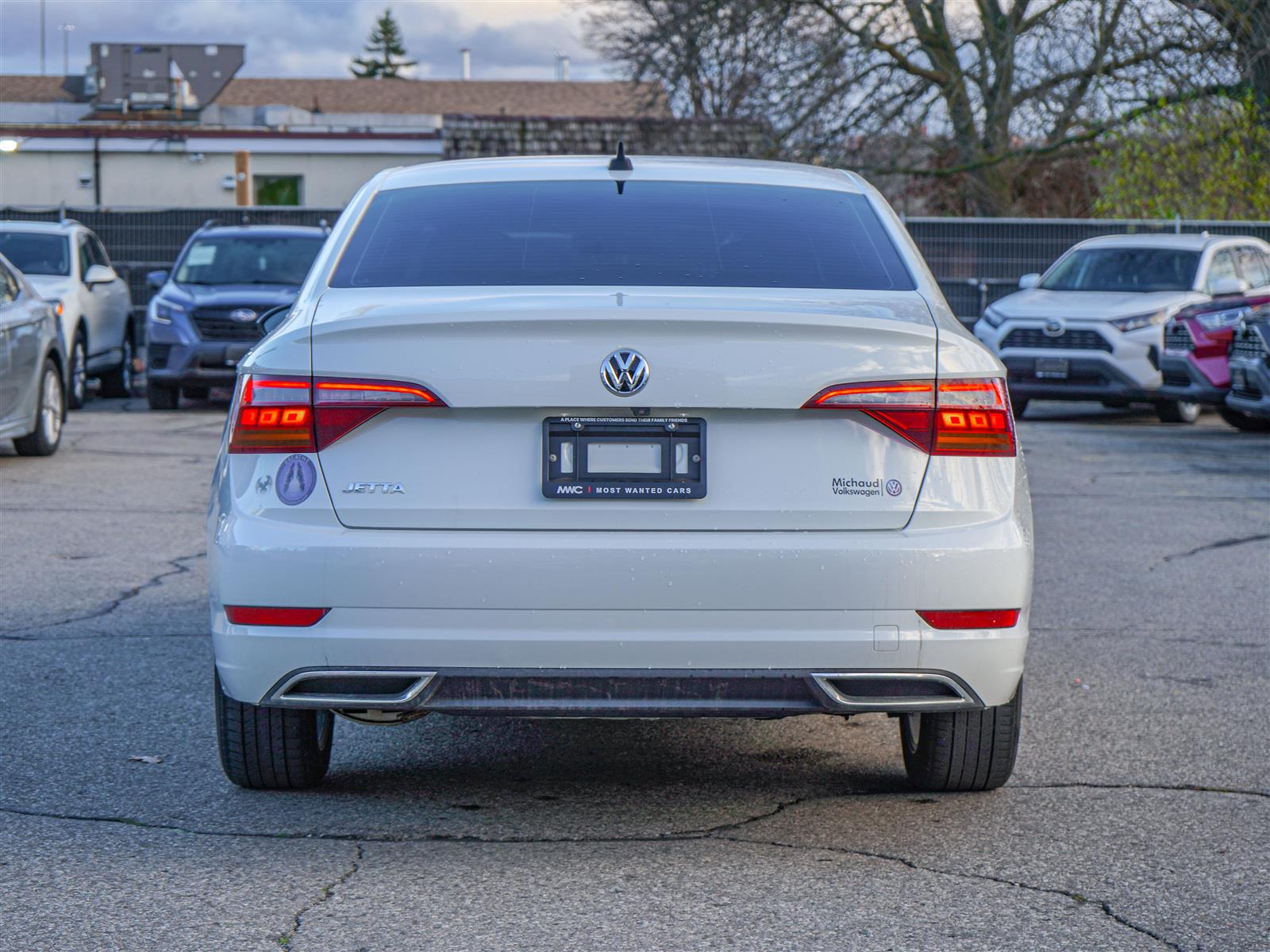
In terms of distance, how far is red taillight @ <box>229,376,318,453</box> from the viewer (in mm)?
4145

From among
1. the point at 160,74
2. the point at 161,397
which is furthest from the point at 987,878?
the point at 160,74

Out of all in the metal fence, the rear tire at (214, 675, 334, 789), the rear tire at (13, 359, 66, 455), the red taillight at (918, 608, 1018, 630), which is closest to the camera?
the red taillight at (918, 608, 1018, 630)

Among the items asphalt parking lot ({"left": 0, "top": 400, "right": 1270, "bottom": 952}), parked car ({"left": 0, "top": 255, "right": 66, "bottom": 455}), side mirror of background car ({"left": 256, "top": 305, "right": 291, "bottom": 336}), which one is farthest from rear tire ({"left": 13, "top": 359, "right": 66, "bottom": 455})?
side mirror of background car ({"left": 256, "top": 305, "right": 291, "bottom": 336})

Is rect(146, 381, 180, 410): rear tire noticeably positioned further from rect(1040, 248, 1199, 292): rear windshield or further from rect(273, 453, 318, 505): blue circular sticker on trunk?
rect(273, 453, 318, 505): blue circular sticker on trunk

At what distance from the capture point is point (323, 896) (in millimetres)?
3906

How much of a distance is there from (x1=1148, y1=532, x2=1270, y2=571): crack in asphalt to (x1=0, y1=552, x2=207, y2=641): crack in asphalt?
15.9ft

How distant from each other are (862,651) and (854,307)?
0.84 m

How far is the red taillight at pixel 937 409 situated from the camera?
4.12 metres

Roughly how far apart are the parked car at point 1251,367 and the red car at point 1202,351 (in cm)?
46

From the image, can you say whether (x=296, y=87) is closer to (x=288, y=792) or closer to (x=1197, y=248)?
(x=1197, y=248)

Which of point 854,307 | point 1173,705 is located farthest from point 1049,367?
point 854,307

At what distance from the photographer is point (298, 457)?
13.6ft

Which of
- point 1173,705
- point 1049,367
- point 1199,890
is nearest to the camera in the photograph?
point 1199,890

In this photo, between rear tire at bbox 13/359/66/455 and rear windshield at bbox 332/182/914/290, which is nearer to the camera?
rear windshield at bbox 332/182/914/290
